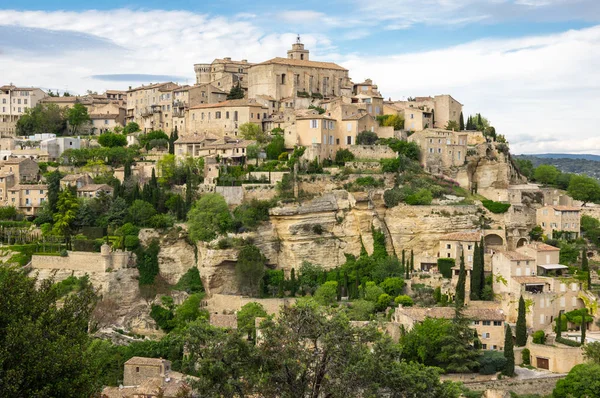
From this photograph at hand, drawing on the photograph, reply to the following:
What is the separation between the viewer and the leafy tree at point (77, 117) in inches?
3024

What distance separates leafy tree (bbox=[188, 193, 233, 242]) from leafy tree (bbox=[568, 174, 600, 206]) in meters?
26.6

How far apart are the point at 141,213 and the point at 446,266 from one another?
63.7 ft

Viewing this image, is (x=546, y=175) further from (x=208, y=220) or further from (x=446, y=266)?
(x=208, y=220)

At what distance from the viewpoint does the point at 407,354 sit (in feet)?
137

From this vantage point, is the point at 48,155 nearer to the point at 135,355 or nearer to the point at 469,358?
the point at 135,355

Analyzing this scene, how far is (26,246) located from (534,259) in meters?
30.7

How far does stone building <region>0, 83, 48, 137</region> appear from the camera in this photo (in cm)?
7912

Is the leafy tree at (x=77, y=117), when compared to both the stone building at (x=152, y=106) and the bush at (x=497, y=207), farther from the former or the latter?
the bush at (x=497, y=207)

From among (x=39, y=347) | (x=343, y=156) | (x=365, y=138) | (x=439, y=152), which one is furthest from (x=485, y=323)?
(x=39, y=347)

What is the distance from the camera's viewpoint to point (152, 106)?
75.2 metres

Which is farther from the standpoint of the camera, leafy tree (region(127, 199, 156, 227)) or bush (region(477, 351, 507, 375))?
leafy tree (region(127, 199, 156, 227))

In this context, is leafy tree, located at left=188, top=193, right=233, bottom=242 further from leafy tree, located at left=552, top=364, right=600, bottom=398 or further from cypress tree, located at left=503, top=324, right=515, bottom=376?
leafy tree, located at left=552, top=364, right=600, bottom=398

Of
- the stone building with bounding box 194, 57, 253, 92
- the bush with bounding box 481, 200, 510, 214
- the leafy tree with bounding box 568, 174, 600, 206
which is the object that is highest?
the stone building with bounding box 194, 57, 253, 92

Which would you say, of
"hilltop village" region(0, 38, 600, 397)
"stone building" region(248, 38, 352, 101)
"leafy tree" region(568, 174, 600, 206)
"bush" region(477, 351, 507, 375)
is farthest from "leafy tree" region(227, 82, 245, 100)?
"bush" region(477, 351, 507, 375)
